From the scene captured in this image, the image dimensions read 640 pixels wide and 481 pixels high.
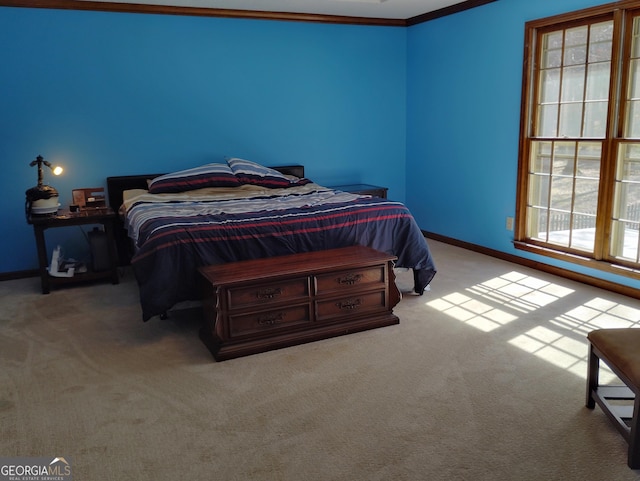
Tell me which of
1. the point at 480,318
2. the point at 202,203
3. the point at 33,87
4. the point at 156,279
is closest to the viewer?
the point at 156,279

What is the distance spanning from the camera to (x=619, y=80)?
12.2 ft

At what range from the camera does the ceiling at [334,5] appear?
4.73m

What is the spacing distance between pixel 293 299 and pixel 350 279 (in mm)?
372

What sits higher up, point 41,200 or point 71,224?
point 41,200

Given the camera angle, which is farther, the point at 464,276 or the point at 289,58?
the point at 289,58

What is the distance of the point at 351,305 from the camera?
324 cm

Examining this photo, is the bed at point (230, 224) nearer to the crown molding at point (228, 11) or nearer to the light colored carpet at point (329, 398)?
the light colored carpet at point (329, 398)

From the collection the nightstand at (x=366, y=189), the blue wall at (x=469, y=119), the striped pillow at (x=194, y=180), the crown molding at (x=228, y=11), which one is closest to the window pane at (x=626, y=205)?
the blue wall at (x=469, y=119)

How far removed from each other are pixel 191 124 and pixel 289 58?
120 cm

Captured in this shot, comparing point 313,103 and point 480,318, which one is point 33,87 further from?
point 480,318

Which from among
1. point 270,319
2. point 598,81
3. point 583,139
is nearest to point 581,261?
point 583,139

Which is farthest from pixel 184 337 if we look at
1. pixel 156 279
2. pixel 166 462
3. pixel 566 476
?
pixel 566 476

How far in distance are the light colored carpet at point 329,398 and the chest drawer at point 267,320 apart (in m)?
0.14

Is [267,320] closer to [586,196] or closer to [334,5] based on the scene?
[586,196]
